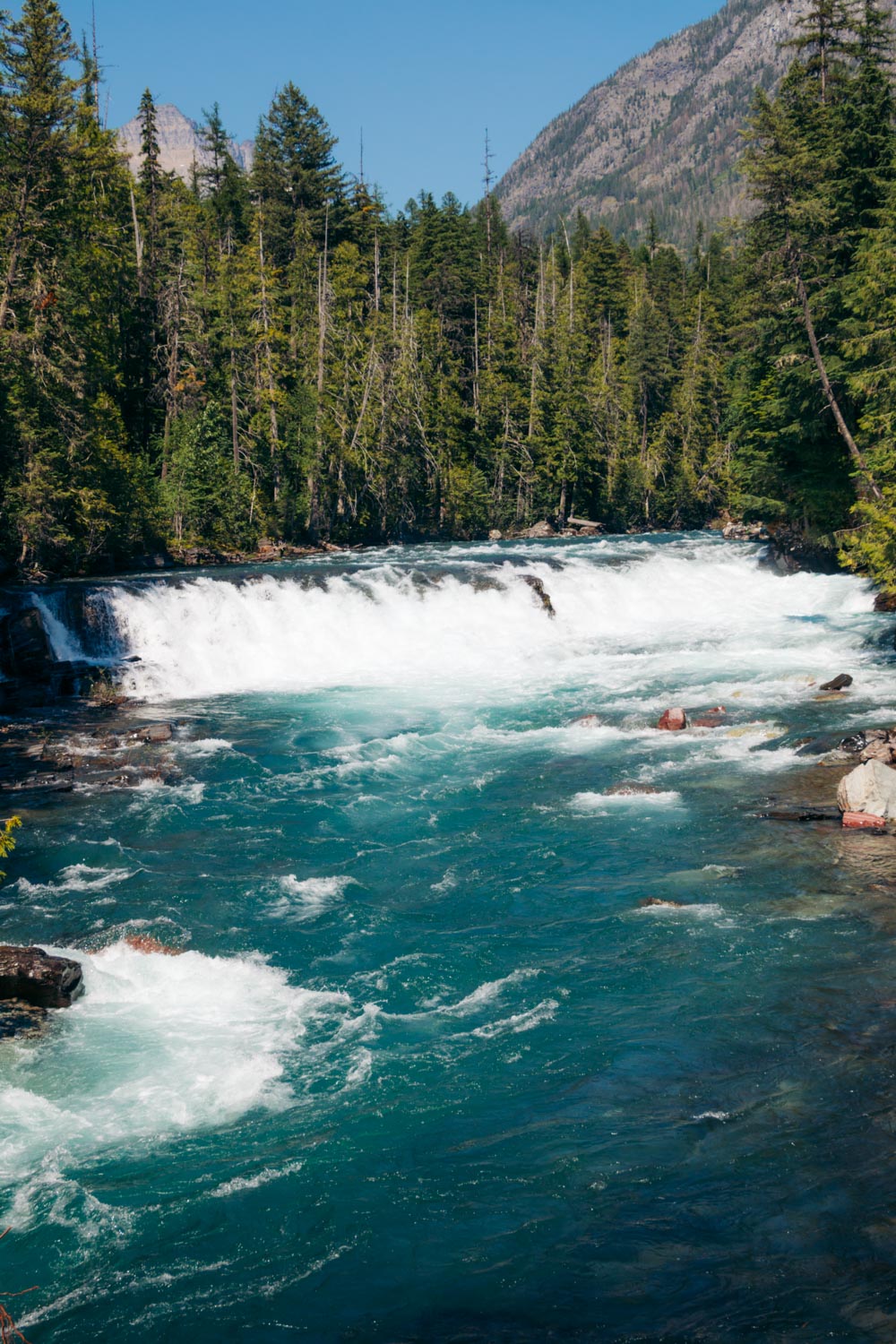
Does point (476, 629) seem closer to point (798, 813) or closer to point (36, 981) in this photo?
point (798, 813)

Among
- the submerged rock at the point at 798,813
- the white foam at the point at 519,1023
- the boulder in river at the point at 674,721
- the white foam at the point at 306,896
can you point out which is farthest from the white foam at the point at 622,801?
the white foam at the point at 519,1023

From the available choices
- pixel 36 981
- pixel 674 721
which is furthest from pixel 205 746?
pixel 36 981

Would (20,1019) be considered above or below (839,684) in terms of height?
below

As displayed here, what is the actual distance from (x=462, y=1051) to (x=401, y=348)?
52.2 m

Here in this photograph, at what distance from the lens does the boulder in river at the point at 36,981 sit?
982cm

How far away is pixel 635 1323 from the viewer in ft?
18.7

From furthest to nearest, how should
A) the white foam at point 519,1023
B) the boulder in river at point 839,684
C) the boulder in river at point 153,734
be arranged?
the boulder in river at point 839,684, the boulder in river at point 153,734, the white foam at point 519,1023

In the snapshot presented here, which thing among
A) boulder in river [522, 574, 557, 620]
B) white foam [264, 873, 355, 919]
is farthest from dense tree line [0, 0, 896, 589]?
white foam [264, 873, 355, 919]

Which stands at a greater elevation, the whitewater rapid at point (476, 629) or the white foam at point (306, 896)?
the whitewater rapid at point (476, 629)

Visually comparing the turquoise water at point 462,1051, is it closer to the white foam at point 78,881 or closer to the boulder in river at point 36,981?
the white foam at point 78,881

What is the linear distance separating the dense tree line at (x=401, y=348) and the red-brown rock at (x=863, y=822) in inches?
394

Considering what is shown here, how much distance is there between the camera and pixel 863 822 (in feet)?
43.9

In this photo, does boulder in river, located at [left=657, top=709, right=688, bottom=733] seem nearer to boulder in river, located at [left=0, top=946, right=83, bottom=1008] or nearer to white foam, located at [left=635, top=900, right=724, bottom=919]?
white foam, located at [left=635, top=900, right=724, bottom=919]

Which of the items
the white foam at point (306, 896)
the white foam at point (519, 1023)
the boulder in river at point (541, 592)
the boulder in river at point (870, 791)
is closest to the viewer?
the white foam at point (519, 1023)
